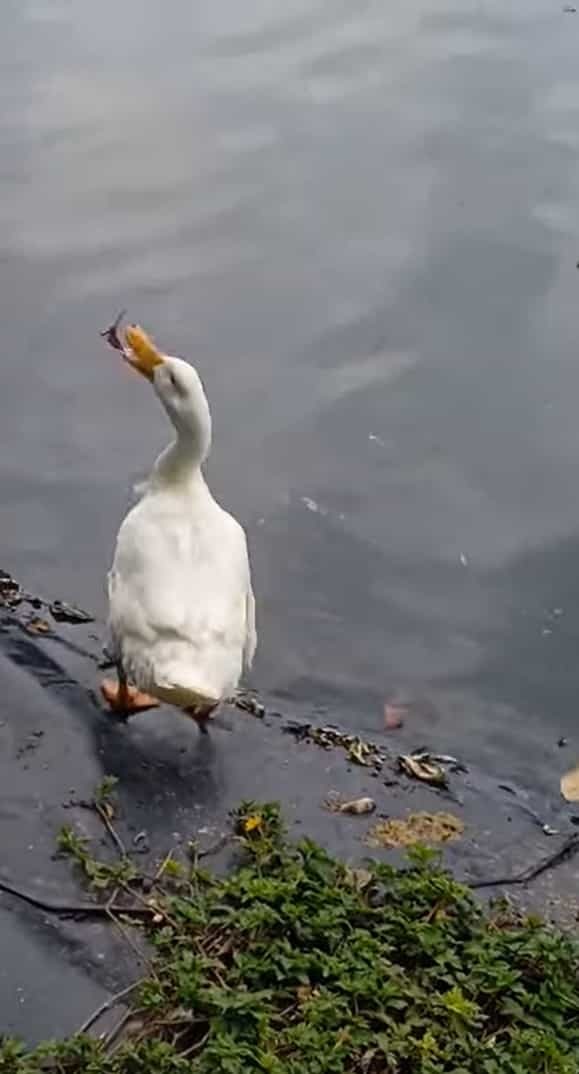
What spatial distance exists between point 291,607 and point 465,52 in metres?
5.45

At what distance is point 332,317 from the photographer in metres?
7.55

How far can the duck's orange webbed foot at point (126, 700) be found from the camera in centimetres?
511

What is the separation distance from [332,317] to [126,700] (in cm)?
296

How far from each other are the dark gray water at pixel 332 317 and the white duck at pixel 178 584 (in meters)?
0.76

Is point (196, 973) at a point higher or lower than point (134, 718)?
higher

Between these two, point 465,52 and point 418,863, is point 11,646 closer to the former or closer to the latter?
point 418,863

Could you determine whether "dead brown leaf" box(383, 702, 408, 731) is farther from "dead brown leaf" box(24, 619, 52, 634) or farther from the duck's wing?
"dead brown leaf" box(24, 619, 52, 634)

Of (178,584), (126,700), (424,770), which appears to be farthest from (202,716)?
(424,770)

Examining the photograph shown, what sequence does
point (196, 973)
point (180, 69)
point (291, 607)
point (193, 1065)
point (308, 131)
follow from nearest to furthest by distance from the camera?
point (193, 1065)
point (196, 973)
point (291, 607)
point (308, 131)
point (180, 69)

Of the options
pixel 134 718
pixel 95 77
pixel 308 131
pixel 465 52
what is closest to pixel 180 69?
pixel 95 77

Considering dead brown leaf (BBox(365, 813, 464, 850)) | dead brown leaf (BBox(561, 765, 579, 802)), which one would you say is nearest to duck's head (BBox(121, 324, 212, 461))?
dead brown leaf (BBox(365, 813, 464, 850))

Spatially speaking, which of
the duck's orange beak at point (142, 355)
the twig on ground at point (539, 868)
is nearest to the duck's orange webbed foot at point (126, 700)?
the duck's orange beak at point (142, 355)

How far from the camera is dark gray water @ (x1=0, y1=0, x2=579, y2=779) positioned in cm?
600

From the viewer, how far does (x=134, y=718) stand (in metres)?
5.11
